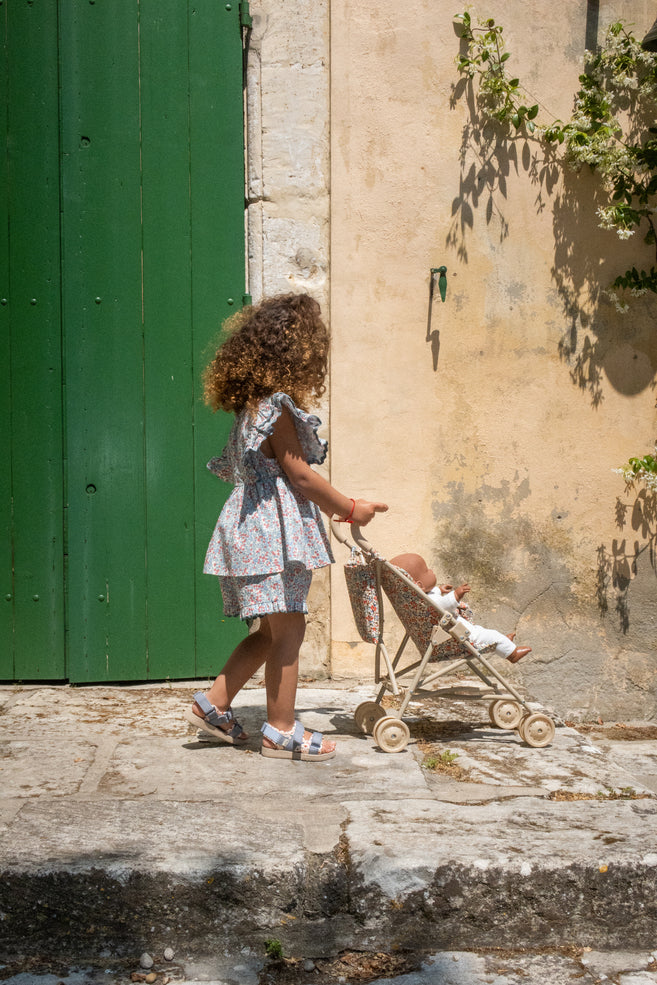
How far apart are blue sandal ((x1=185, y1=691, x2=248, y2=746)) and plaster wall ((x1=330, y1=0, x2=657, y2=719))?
3.44 ft

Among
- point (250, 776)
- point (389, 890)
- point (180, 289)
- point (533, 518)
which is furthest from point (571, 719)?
point (180, 289)

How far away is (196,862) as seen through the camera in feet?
8.04

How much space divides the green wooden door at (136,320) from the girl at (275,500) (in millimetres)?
982

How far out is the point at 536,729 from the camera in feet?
11.4

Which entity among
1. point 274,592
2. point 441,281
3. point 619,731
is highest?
point 441,281

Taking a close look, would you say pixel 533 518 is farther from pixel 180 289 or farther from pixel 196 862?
pixel 196 862

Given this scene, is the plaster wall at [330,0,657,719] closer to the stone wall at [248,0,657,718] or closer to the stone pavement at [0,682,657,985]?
the stone wall at [248,0,657,718]

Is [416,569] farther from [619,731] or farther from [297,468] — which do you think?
[619,731]

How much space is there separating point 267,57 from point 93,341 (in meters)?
1.51

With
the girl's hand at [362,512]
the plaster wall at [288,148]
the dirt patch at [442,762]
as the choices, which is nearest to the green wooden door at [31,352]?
the plaster wall at [288,148]

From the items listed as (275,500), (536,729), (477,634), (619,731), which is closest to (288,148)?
(275,500)

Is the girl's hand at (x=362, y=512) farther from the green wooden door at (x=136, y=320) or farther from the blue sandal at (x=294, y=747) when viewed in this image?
the green wooden door at (x=136, y=320)

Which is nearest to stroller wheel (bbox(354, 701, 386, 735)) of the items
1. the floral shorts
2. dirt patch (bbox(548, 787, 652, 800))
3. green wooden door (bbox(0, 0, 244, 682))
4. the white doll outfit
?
the white doll outfit

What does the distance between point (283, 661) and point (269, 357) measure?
1.04 metres
